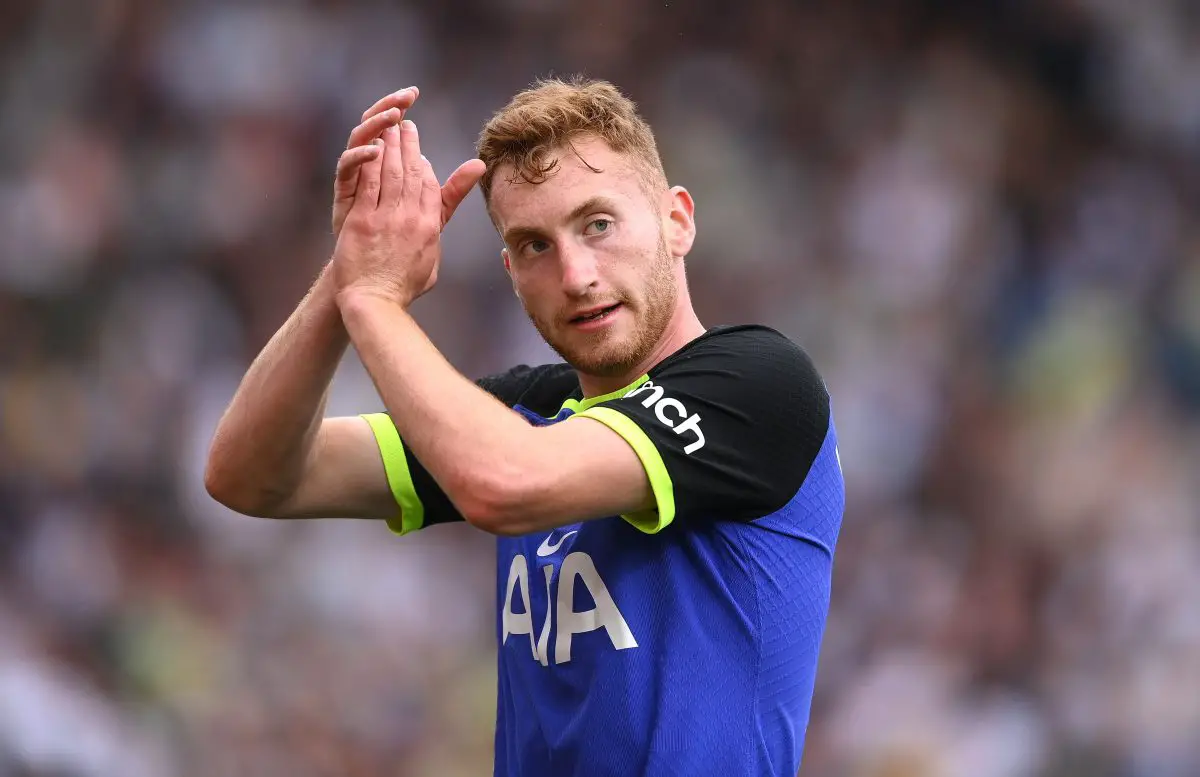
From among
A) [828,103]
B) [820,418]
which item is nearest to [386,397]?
[820,418]

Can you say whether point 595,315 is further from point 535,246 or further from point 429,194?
point 429,194

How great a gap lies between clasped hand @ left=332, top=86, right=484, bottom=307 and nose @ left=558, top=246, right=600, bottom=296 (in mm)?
274

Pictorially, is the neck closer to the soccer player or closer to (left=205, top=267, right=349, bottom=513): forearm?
the soccer player

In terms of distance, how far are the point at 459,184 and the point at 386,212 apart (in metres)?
0.17

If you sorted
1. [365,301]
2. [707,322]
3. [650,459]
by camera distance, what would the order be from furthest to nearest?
[707,322] → [365,301] → [650,459]

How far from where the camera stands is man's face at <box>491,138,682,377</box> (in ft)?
8.62

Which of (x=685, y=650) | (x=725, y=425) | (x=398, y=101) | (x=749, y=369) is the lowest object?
(x=685, y=650)

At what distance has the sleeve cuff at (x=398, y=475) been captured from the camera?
299cm

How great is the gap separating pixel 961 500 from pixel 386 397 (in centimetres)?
469

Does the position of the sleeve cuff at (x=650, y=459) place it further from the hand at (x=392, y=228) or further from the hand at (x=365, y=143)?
the hand at (x=365, y=143)

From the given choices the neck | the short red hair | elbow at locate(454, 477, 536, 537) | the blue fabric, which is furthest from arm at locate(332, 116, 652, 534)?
the neck

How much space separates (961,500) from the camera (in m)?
6.34

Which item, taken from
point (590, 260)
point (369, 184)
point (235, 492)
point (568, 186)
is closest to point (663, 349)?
point (590, 260)

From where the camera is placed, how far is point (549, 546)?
8.76 feet
